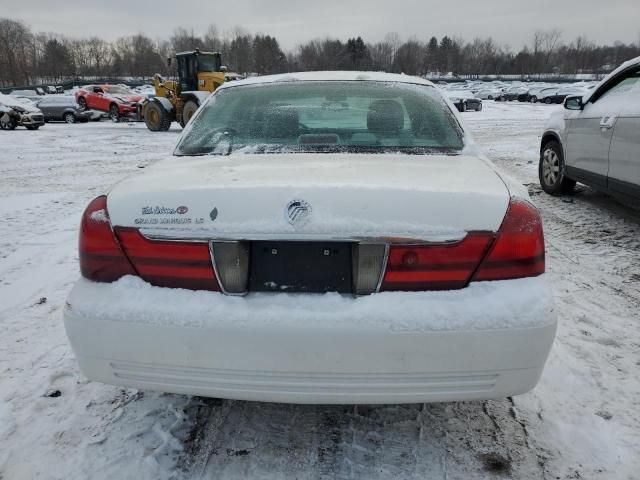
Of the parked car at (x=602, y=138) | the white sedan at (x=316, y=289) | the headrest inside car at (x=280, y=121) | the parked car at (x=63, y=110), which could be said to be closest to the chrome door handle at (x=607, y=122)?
the parked car at (x=602, y=138)

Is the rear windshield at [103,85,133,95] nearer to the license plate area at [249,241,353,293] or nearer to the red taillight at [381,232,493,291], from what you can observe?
the license plate area at [249,241,353,293]

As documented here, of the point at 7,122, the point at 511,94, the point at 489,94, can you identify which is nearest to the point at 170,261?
the point at 7,122

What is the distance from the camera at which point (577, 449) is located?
211 cm

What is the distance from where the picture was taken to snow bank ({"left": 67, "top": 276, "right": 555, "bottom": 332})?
172 centimetres

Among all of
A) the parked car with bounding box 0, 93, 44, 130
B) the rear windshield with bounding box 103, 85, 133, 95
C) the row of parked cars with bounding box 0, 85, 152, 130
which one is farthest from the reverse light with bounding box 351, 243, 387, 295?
the rear windshield with bounding box 103, 85, 133, 95

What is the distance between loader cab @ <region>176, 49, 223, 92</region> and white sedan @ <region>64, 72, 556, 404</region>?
17544 mm

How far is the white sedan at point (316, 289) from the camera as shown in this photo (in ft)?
5.69

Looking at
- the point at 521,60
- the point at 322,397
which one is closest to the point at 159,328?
the point at 322,397

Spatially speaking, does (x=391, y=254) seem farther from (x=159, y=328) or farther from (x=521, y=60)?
(x=521, y=60)

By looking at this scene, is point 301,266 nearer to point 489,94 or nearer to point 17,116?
point 17,116

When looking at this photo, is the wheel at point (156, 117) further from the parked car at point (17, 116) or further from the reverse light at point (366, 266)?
the reverse light at point (366, 266)

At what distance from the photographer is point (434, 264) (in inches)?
70.4

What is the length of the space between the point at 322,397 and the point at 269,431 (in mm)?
582

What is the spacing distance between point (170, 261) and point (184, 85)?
18.0m
